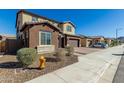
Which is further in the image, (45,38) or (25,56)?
(45,38)

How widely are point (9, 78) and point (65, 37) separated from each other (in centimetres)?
1991

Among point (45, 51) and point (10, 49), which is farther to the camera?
point (10, 49)

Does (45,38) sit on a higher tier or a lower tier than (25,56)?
higher

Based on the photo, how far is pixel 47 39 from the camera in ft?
48.1

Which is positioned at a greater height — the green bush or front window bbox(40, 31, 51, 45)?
front window bbox(40, 31, 51, 45)

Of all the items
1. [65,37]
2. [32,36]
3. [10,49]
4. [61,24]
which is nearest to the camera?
[32,36]

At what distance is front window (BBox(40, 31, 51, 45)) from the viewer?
46.0 feet

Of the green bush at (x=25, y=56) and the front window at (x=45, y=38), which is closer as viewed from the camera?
the green bush at (x=25, y=56)

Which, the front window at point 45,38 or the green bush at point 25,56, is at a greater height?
the front window at point 45,38

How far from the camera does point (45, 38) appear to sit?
568 inches

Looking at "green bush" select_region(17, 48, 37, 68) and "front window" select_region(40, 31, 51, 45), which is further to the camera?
"front window" select_region(40, 31, 51, 45)

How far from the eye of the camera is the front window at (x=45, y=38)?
14.0m
